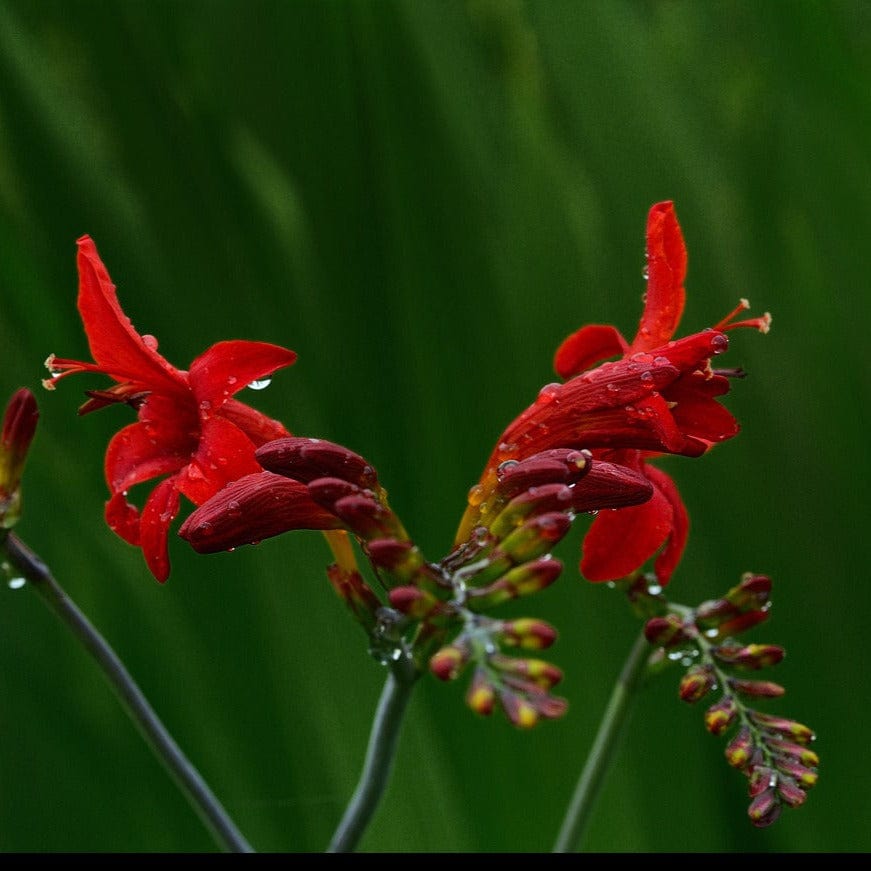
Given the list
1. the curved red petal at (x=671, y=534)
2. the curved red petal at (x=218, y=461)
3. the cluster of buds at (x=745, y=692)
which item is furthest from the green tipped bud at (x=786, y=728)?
the curved red petal at (x=218, y=461)

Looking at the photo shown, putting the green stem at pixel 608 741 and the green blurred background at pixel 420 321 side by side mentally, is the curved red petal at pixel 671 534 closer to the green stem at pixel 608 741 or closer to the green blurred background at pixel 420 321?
the green stem at pixel 608 741

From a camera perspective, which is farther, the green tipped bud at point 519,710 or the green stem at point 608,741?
the green stem at point 608,741

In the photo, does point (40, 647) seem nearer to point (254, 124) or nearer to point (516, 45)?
point (254, 124)

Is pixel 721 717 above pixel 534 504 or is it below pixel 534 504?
below

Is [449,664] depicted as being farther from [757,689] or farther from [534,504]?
[757,689]

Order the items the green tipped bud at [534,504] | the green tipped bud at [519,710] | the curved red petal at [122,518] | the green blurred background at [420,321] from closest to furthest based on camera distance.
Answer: the green tipped bud at [519,710] < the green tipped bud at [534,504] < the curved red petal at [122,518] < the green blurred background at [420,321]

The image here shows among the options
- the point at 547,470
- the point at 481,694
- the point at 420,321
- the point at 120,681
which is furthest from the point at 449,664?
the point at 420,321

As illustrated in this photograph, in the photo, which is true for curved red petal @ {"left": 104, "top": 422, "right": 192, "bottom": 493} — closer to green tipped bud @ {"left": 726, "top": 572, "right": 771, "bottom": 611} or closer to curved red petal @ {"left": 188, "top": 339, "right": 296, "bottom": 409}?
curved red petal @ {"left": 188, "top": 339, "right": 296, "bottom": 409}

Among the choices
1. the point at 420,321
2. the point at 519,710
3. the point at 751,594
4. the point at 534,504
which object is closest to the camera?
the point at 519,710
